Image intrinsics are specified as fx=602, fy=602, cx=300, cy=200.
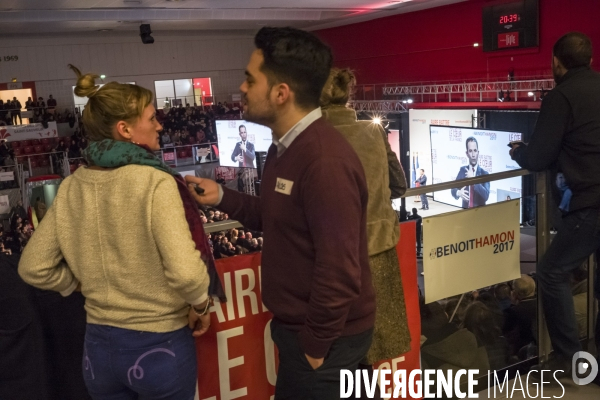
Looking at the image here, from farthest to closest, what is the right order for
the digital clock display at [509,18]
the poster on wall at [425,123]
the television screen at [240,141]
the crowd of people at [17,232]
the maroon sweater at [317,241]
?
1. the television screen at [240,141]
2. the poster on wall at [425,123]
3. the digital clock display at [509,18]
4. the crowd of people at [17,232]
5. the maroon sweater at [317,241]

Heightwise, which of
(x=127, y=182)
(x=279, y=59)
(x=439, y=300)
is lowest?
(x=439, y=300)

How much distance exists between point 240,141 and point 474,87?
5.61 meters

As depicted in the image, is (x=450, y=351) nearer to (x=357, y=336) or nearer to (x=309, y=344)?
(x=357, y=336)

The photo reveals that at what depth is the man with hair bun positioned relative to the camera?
2.23 m

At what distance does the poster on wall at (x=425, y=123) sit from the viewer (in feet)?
32.2

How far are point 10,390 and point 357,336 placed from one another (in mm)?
1057

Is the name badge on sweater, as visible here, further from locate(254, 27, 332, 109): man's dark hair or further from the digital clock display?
the digital clock display

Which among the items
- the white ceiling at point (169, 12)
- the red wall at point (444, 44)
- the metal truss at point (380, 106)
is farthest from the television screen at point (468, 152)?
the white ceiling at point (169, 12)

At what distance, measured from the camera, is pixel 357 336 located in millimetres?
1455

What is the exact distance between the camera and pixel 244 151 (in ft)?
45.9

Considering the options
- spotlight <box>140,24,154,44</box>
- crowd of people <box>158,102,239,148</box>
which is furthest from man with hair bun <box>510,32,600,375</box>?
crowd of people <box>158,102,239,148</box>

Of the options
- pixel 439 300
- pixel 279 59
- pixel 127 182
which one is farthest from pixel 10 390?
pixel 439 300

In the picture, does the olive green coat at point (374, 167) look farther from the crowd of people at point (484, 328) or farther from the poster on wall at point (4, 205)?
the poster on wall at point (4, 205)

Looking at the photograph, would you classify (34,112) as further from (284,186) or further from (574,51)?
(284,186)
